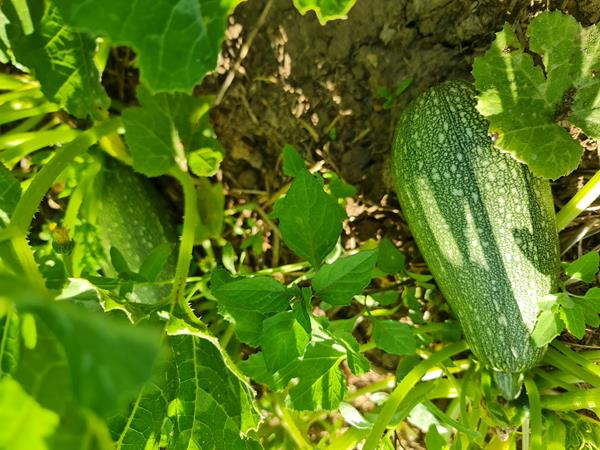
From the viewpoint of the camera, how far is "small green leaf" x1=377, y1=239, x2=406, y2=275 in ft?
6.11

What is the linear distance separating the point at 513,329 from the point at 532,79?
66cm

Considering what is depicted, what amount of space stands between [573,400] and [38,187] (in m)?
1.53

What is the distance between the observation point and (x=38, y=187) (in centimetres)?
149

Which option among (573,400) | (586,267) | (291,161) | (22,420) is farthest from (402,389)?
(22,420)

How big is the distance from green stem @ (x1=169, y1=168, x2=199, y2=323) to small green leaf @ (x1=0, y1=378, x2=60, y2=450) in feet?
1.92

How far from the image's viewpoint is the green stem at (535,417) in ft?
5.68

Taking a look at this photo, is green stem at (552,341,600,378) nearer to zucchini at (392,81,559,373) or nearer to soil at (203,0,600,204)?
zucchini at (392,81,559,373)

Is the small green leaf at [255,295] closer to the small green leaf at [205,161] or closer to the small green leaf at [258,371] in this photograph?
the small green leaf at [258,371]

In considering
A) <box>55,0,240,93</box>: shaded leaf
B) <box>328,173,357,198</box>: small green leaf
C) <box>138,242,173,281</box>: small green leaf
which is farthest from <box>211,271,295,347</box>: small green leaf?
<box>328,173,357,198</box>: small green leaf

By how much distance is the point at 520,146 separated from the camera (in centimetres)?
161

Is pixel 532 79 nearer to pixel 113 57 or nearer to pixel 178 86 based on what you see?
pixel 178 86

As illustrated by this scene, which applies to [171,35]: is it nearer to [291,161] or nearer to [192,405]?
[291,161]

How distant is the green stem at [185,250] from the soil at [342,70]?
349mm

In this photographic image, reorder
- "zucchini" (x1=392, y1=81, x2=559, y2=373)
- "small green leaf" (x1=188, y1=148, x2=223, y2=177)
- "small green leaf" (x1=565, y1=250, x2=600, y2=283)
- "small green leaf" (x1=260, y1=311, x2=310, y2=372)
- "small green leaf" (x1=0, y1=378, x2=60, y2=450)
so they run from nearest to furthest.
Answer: "small green leaf" (x1=0, y1=378, x2=60, y2=450), "small green leaf" (x1=260, y1=311, x2=310, y2=372), "small green leaf" (x1=565, y1=250, x2=600, y2=283), "zucchini" (x1=392, y1=81, x2=559, y2=373), "small green leaf" (x1=188, y1=148, x2=223, y2=177)
